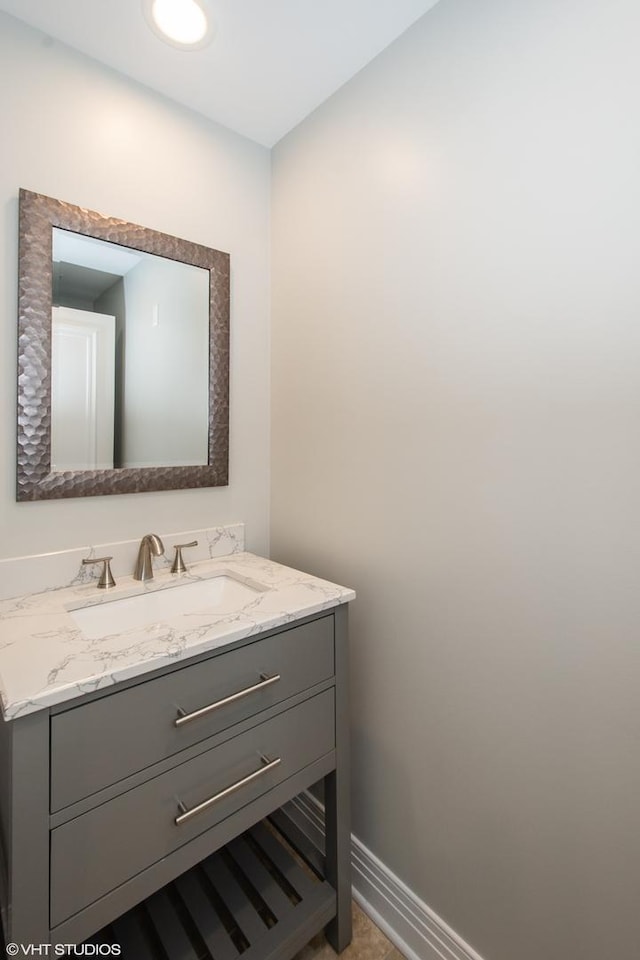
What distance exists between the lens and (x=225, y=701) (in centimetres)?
91

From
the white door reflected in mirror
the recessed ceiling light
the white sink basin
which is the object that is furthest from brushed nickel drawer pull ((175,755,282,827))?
the recessed ceiling light

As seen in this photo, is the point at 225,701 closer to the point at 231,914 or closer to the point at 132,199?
the point at 231,914

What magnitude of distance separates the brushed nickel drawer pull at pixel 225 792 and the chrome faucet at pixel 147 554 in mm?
610

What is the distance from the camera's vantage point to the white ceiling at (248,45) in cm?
112

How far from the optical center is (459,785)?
1078mm

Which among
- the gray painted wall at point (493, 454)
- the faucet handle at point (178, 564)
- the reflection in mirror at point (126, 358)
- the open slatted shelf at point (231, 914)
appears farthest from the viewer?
the faucet handle at point (178, 564)

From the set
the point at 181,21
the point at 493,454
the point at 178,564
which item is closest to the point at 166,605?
the point at 178,564

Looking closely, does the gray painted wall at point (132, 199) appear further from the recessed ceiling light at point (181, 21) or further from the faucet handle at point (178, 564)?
the recessed ceiling light at point (181, 21)

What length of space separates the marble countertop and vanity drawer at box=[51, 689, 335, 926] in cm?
23

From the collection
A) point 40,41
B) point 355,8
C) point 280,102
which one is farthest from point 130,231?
point 355,8

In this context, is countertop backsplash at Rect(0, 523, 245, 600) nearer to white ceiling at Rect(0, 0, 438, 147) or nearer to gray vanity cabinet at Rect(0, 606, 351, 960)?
gray vanity cabinet at Rect(0, 606, 351, 960)

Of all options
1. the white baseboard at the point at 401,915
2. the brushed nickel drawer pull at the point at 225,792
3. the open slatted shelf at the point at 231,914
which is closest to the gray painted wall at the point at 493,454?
the white baseboard at the point at 401,915

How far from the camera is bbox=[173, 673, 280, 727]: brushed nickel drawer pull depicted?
33.6 inches

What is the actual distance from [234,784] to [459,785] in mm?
554
